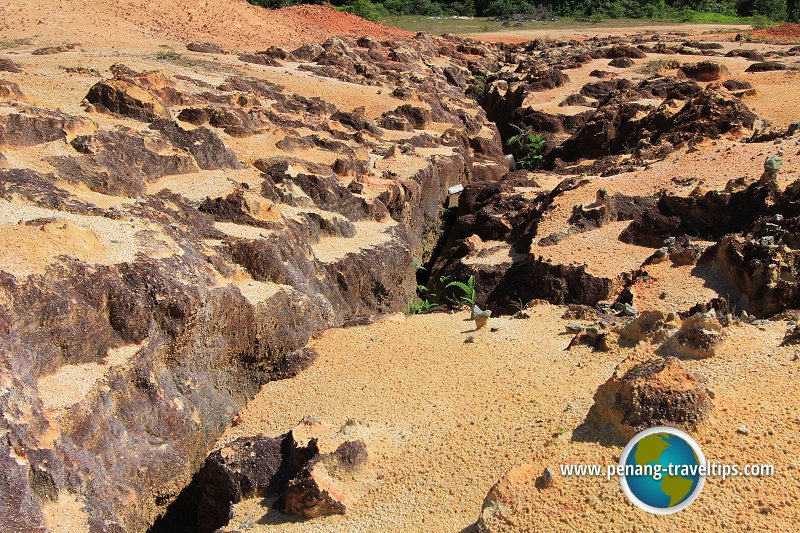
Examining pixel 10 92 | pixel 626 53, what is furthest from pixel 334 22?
pixel 10 92

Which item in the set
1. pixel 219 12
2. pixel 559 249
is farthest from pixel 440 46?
pixel 559 249

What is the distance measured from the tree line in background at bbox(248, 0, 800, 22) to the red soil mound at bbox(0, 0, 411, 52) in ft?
53.1

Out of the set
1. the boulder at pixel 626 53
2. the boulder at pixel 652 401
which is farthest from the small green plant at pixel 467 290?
the boulder at pixel 626 53

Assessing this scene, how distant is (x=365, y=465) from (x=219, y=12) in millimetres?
36885

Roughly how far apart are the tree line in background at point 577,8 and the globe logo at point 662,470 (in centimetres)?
5599

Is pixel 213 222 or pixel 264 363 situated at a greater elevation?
pixel 213 222

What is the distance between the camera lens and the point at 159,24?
3566 centimetres

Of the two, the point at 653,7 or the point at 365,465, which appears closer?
the point at 365,465

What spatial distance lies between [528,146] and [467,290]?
13118 mm

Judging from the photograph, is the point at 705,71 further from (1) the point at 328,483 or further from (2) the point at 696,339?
(1) the point at 328,483

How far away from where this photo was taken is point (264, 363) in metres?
10.0

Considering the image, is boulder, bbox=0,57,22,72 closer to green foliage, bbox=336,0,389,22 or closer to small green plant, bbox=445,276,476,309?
small green plant, bbox=445,276,476,309

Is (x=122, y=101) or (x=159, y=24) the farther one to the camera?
(x=159, y=24)

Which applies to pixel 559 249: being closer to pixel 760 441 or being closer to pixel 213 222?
pixel 213 222
